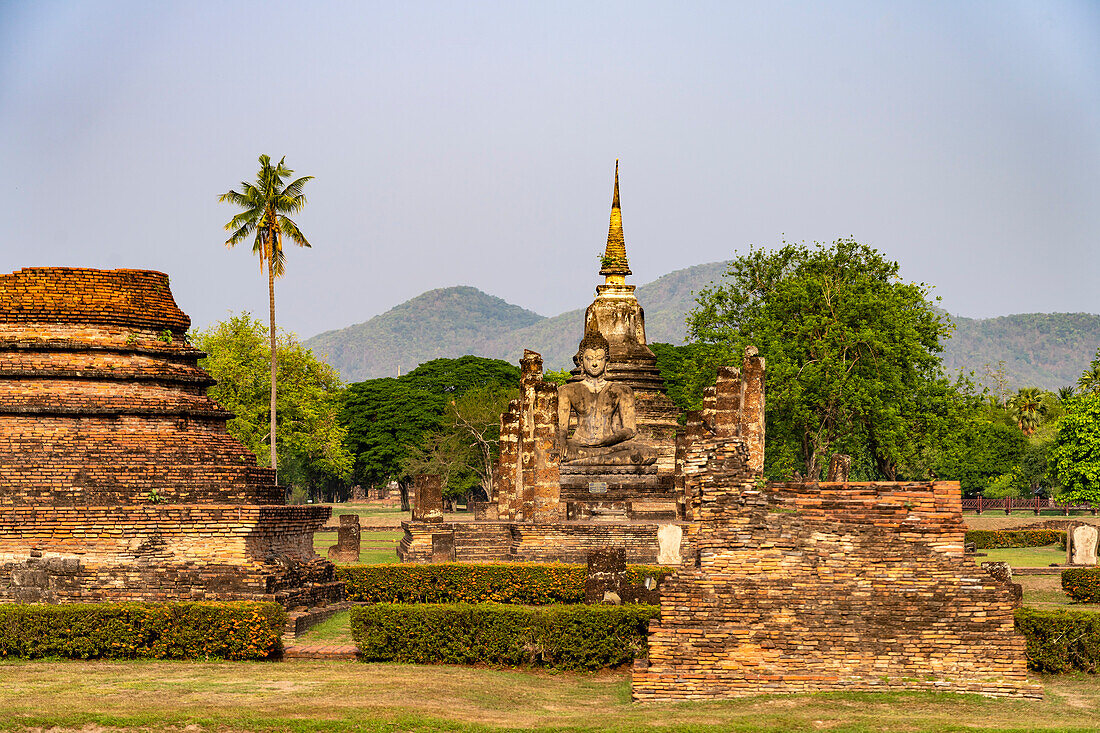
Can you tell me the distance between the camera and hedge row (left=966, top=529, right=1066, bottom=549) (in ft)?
130

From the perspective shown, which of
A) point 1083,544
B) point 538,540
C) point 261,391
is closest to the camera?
point 538,540

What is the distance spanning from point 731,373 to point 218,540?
1471cm

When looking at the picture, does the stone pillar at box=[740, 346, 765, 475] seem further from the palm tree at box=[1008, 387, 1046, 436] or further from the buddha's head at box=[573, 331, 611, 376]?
the palm tree at box=[1008, 387, 1046, 436]

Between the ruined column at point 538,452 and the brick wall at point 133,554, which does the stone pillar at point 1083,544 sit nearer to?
the ruined column at point 538,452

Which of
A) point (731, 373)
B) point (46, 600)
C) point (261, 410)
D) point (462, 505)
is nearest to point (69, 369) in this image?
point (46, 600)

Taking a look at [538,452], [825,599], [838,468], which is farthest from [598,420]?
[825,599]

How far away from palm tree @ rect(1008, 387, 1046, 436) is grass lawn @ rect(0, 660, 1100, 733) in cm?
9630

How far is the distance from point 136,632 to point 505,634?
526 cm

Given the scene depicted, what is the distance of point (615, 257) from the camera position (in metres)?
45.2

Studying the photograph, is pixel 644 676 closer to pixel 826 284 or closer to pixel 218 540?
pixel 218 540

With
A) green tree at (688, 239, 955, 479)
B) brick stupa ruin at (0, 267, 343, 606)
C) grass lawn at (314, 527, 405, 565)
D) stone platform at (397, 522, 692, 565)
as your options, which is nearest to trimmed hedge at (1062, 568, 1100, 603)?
stone platform at (397, 522, 692, 565)

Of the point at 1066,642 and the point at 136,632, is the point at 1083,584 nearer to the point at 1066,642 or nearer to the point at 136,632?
the point at 1066,642

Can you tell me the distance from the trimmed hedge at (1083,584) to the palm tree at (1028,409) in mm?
85545

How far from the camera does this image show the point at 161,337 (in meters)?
23.1
